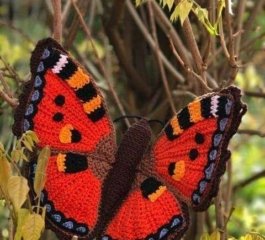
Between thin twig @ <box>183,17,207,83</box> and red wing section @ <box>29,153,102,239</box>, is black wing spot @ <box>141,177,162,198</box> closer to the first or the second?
red wing section @ <box>29,153,102,239</box>

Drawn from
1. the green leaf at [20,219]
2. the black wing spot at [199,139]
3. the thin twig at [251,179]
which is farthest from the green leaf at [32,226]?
the thin twig at [251,179]

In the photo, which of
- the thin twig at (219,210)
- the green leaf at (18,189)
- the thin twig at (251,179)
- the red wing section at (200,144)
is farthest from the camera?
the thin twig at (251,179)

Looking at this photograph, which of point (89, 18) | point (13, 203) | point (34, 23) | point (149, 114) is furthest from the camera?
point (34, 23)

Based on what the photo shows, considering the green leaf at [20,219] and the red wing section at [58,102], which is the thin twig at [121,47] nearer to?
the red wing section at [58,102]

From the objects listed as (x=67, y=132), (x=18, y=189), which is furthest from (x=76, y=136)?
(x=18, y=189)

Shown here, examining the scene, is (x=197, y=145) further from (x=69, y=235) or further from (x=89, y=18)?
(x=89, y=18)

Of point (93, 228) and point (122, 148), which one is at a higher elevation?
point (122, 148)

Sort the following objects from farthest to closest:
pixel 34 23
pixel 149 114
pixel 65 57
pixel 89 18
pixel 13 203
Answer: pixel 34 23, pixel 89 18, pixel 149 114, pixel 65 57, pixel 13 203

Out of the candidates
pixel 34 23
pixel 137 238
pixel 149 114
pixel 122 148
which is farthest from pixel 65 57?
pixel 34 23
